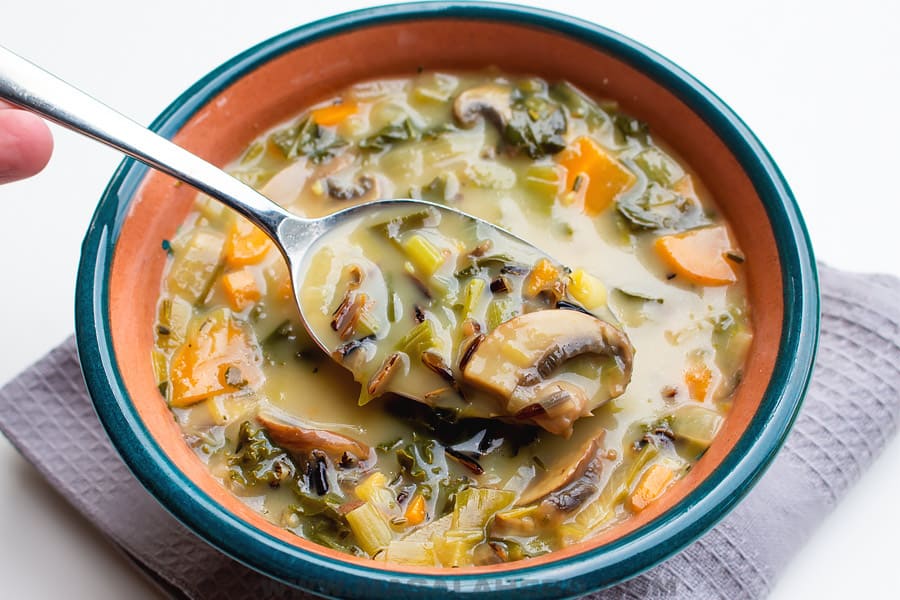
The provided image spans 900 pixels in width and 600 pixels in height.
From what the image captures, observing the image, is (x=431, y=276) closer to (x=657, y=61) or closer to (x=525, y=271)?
(x=525, y=271)

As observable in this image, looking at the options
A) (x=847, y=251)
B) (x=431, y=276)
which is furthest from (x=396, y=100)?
(x=847, y=251)

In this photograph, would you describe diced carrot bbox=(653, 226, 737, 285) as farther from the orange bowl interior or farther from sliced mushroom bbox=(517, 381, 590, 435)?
sliced mushroom bbox=(517, 381, 590, 435)

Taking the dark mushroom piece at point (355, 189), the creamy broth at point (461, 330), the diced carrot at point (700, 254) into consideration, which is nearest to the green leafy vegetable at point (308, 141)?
the creamy broth at point (461, 330)

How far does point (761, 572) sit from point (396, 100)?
1815mm

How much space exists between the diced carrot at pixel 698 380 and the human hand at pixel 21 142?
6.04ft

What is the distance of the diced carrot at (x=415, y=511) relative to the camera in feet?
8.07

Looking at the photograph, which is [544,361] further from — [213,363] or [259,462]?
[213,363]

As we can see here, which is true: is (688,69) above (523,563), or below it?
above

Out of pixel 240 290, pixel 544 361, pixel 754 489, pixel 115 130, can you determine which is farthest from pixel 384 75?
pixel 754 489

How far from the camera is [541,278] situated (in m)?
2.70

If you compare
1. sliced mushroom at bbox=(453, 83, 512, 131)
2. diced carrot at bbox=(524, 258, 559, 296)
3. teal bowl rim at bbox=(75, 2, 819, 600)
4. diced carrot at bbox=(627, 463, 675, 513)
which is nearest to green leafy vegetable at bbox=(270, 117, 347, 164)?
teal bowl rim at bbox=(75, 2, 819, 600)

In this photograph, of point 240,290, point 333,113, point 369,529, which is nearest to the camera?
point 369,529

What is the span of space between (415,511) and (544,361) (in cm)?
49

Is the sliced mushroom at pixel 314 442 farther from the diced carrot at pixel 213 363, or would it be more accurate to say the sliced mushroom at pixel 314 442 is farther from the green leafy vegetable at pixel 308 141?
the green leafy vegetable at pixel 308 141
